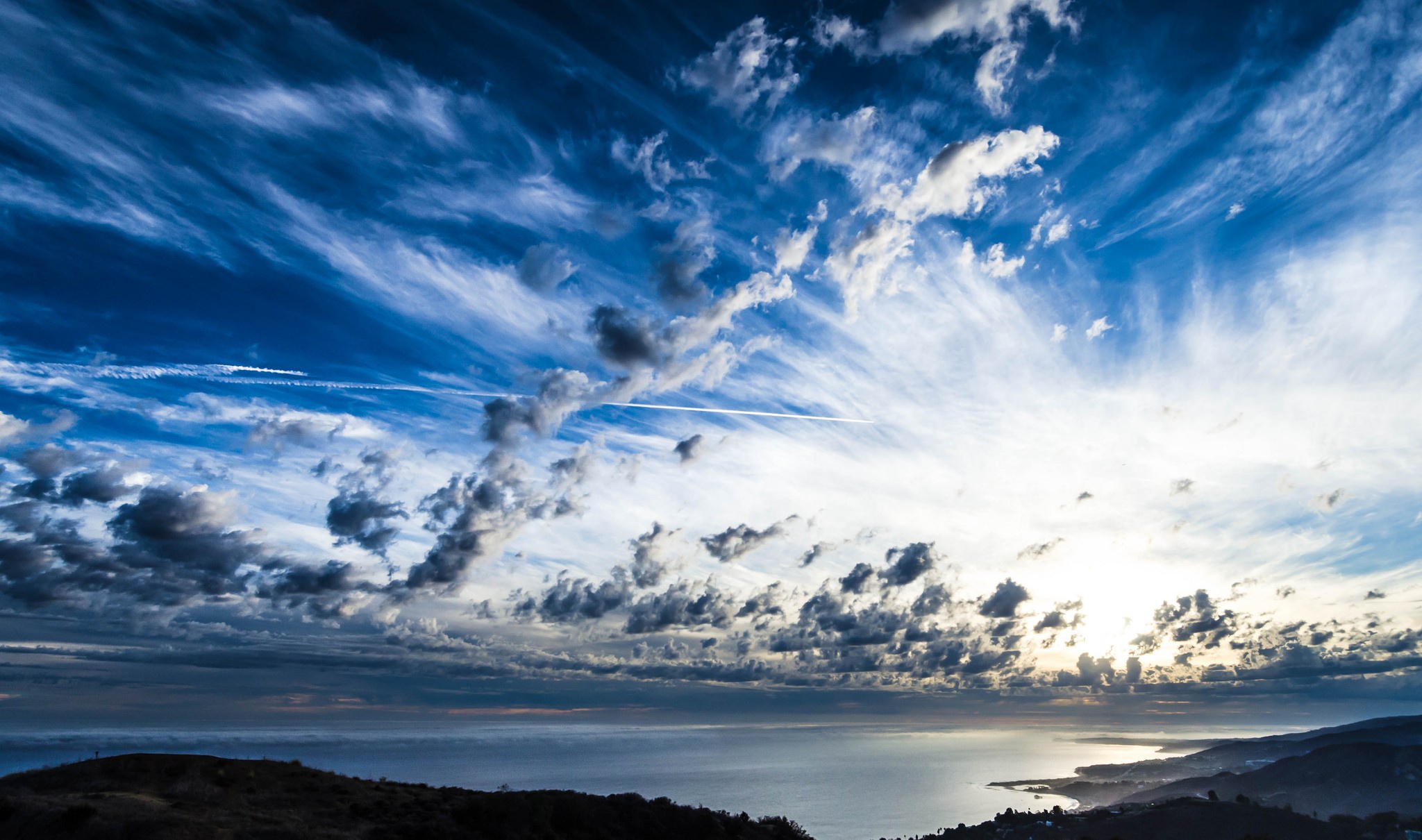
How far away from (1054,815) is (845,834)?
102 meters

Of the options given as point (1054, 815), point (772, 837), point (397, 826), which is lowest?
point (1054, 815)

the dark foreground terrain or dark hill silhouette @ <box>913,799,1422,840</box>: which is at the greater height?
the dark foreground terrain

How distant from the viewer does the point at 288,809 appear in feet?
160

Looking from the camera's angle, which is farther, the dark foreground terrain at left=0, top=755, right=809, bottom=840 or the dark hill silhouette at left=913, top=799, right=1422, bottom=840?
the dark hill silhouette at left=913, top=799, right=1422, bottom=840

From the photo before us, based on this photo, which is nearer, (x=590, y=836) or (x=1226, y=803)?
(x=590, y=836)

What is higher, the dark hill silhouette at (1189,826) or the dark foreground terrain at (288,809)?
the dark foreground terrain at (288,809)

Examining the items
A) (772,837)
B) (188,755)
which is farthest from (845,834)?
(188,755)

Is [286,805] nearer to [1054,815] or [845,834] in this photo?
[1054,815]

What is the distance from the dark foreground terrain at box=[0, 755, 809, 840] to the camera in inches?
1543

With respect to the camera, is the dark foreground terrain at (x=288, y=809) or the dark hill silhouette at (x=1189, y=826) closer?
the dark foreground terrain at (x=288, y=809)

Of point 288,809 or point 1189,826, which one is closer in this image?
point 288,809

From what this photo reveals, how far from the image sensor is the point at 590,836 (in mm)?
53375

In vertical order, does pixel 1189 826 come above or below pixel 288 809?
below

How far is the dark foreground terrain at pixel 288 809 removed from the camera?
39.2 metres
